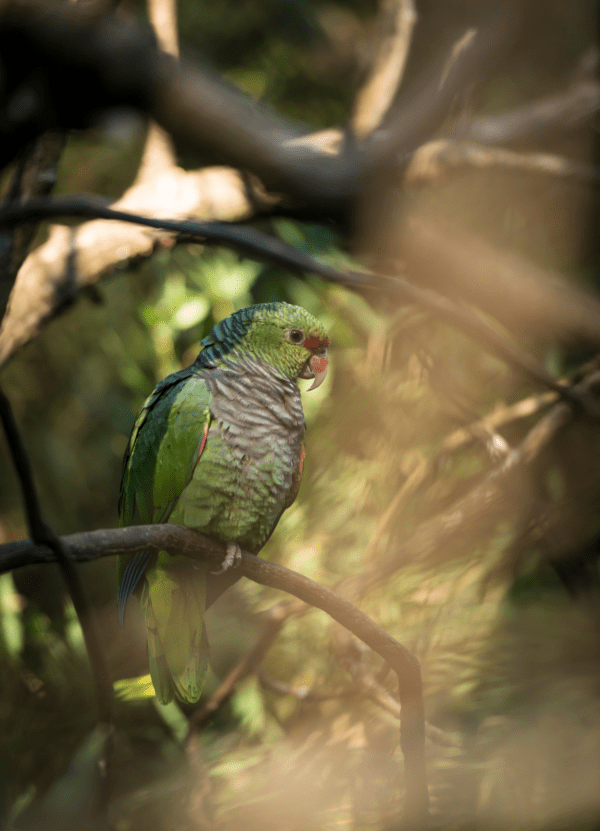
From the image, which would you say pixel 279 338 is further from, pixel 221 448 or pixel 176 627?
pixel 176 627

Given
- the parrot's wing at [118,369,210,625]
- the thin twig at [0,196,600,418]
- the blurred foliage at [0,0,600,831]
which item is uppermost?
the thin twig at [0,196,600,418]

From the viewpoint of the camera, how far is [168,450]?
1.37ft

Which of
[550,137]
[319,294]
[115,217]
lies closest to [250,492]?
[115,217]

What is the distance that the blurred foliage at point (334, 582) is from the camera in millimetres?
408

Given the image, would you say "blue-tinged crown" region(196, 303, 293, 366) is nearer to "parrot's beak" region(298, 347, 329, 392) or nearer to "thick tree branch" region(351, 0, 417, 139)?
"parrot's beak" region(298, 347, 329, 392)

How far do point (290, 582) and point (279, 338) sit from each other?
175 millimetres

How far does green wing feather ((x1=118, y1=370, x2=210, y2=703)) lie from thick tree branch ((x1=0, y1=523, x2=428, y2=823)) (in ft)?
0.11

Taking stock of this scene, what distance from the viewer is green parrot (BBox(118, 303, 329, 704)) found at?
0.40 m

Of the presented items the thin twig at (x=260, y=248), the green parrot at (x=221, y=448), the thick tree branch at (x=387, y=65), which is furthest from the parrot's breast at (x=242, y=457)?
the thick tree branch at (x=387, y=65)

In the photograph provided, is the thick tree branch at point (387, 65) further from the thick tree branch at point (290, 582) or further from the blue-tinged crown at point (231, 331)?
the thick tree branch at point (290, 582)

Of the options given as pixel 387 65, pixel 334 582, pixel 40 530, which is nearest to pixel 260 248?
pixel 40 530

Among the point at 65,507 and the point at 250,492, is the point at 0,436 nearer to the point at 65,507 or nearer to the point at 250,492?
the point at 65,507

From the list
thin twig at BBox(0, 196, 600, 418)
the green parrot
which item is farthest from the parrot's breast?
thin twig at BBox(0, 196, 600, 418)

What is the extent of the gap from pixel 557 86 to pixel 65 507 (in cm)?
112
